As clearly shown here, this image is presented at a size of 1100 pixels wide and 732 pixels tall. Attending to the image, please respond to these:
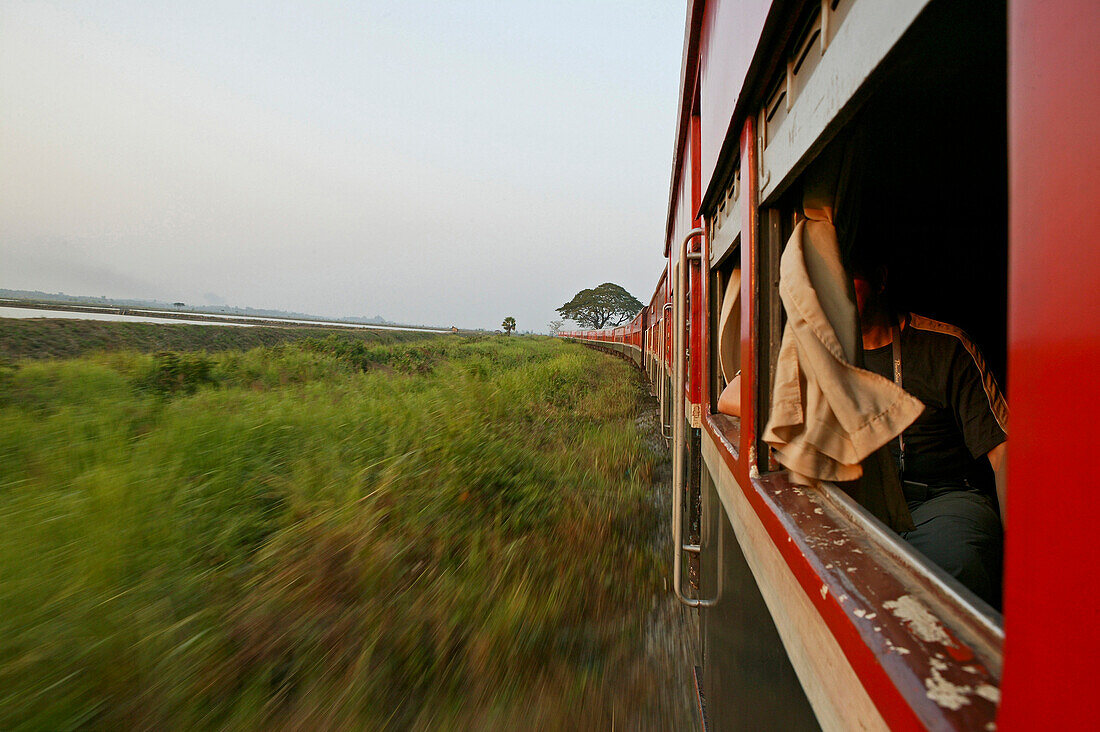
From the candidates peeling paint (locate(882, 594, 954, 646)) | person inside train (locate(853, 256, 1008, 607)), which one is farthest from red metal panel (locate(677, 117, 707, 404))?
peeling paint (locate(882, 594, 954, 646))

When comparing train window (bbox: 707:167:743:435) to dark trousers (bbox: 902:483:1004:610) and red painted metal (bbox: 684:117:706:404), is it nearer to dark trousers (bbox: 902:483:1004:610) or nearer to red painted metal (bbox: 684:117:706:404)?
red painted metal (bbox: 684:117:706:404)

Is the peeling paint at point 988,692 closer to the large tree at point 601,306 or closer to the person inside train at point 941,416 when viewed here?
the person inside train at point 941,416

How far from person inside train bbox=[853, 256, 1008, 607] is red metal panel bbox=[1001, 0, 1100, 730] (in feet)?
4.93

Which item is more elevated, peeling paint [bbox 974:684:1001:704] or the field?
peeling paint [bbox 974:684:1001:704]

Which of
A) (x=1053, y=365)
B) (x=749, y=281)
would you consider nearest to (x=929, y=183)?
(x=749, y=281)

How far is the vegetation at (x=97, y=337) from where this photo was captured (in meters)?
10.1

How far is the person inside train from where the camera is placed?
1.69 metres

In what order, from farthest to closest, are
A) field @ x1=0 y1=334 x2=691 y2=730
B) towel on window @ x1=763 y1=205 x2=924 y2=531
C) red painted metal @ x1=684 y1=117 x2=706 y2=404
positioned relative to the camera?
red painted metal @ x1=684 y1=117 x2=706 y2=404
field @ x1=0 y1=334 x2=691 y2=730
towel on window @ x1=763 y1=205 x2=924 y2=531

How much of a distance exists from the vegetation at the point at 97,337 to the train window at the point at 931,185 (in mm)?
9159

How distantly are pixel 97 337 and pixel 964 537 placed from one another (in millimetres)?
19902

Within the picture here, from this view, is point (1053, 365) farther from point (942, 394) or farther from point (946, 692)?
point (942, 394)

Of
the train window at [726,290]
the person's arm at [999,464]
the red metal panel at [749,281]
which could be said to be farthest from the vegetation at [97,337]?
the person's arm at [999,464]

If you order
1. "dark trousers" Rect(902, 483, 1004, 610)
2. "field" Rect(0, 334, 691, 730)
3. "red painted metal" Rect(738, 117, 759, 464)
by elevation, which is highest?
"red painted metal" Rect(738, 117, 759, 464)

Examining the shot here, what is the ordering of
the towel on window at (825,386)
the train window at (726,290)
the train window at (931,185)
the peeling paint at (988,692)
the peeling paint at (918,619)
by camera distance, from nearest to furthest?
1. the peeling paint at (988,692)
2. the peeling paint at (918,619)
3. the towel on window at (825,386)
4. the train window at (931,185)
5. the train window at (726,290)
